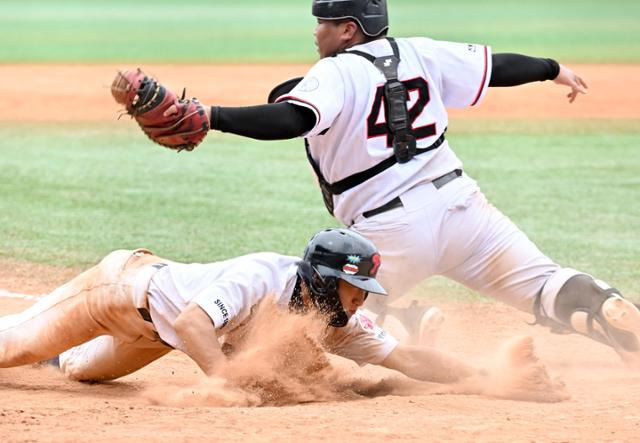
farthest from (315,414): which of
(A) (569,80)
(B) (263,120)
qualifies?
(A) (569,80)

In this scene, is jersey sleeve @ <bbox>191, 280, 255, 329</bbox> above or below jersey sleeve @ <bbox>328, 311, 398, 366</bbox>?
above

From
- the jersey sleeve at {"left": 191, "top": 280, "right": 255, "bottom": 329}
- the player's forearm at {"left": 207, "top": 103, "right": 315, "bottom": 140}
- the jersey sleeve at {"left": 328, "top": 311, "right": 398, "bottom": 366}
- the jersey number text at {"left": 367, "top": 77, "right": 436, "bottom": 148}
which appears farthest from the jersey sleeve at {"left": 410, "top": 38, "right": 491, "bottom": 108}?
Result: the jersey sleeve at {"left": 191, "top": 280, "right": 255, "bottom": 329}

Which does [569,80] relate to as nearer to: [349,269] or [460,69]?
[460,69]

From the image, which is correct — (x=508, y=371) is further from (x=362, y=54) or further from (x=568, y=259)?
(x=568, y=259)

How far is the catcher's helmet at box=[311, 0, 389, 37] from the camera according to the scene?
17.1 ft

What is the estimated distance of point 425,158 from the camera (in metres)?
5.16

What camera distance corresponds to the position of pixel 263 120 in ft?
15.4

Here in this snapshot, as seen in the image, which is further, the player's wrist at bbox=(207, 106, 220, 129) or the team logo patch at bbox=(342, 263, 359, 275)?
the player's wrist at bbox=(207, 106, 220, 129)

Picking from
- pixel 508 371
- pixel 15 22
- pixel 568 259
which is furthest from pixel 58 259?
pixel 15 22

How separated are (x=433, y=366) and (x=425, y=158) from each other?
0.95m

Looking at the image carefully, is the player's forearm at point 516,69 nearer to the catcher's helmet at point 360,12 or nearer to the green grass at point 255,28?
the catcher's helmet at point 360,12

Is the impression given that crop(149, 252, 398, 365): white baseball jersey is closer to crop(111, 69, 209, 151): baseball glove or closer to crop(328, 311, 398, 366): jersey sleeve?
crop(328, 311, 398, 366): jersey sleeve

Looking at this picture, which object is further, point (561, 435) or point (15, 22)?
point (15, 22)

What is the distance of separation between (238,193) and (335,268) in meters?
6.24
